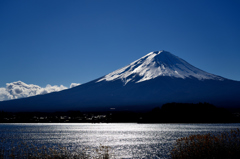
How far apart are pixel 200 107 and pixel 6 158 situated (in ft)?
560

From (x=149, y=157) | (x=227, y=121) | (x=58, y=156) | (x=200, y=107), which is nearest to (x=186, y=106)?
(x=200, y=107)

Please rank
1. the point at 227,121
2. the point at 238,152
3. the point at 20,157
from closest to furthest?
the point at 238,152, the point at 20,157, the point at 227,121

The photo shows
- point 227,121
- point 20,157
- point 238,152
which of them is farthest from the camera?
point 227,121

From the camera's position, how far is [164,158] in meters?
42.3

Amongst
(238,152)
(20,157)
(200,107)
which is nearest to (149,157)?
(238,152)

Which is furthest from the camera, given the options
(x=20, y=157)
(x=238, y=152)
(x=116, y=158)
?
(x=116, y=158)

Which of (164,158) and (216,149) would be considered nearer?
(216,149)

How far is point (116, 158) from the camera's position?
139 ft

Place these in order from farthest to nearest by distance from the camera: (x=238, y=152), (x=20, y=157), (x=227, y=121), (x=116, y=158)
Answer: (x=227, y=121), (x=116, y=158), (x=20, y=157), (x=238, y=152)

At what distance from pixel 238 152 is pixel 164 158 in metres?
11.4

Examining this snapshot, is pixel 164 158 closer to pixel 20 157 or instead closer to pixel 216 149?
pixel 216 149

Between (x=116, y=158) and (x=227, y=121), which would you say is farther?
(x=227, y=121)

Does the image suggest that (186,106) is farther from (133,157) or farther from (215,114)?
(133,157)

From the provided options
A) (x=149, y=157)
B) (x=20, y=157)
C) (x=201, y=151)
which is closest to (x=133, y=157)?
(x=149, y=157)
